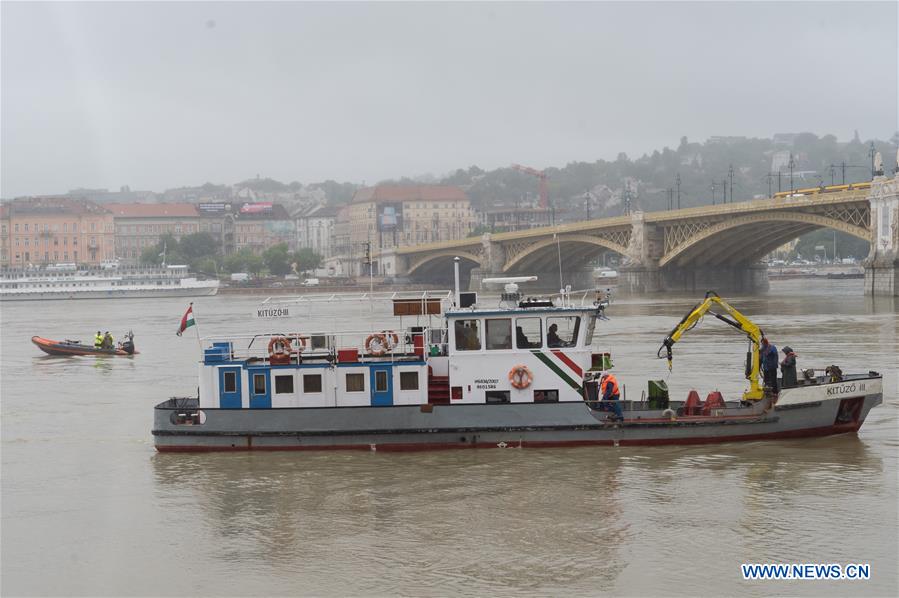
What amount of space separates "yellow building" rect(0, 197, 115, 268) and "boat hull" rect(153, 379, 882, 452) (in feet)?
531

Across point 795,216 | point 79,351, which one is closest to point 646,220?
point 795,216

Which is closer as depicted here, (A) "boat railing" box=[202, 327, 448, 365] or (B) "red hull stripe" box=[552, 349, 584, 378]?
(B) "red hull stripe" box=[552, 349, 584, 378]

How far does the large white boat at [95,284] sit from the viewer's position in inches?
4948

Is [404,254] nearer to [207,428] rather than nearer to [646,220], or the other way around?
[646,220]

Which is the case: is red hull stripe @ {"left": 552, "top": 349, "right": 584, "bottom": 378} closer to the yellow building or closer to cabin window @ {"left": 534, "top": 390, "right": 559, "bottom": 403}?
cabin window @ {"left": 534, "top": 390, "right": 559, "bottom": 403}

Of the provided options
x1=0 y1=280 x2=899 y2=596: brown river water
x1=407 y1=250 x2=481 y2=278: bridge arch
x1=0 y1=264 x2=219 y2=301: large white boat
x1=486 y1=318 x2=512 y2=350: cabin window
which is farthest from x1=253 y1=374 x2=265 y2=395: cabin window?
x1=0 y1=264 x2=219 y2=301: large white boat

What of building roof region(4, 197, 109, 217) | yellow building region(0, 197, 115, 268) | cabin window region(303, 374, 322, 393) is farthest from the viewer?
building roof region(4, 197, 109, 217)

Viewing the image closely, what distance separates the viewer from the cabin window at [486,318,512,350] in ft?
68.8

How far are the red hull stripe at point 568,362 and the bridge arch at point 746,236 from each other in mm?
50702

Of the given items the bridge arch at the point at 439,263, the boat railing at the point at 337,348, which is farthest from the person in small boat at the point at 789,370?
the bridge arch at the point at 439,263

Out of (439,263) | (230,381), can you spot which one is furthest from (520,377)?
(439,263)

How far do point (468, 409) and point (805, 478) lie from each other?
639cm

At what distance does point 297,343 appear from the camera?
21.8m

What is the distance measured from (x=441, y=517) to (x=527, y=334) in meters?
5.26
